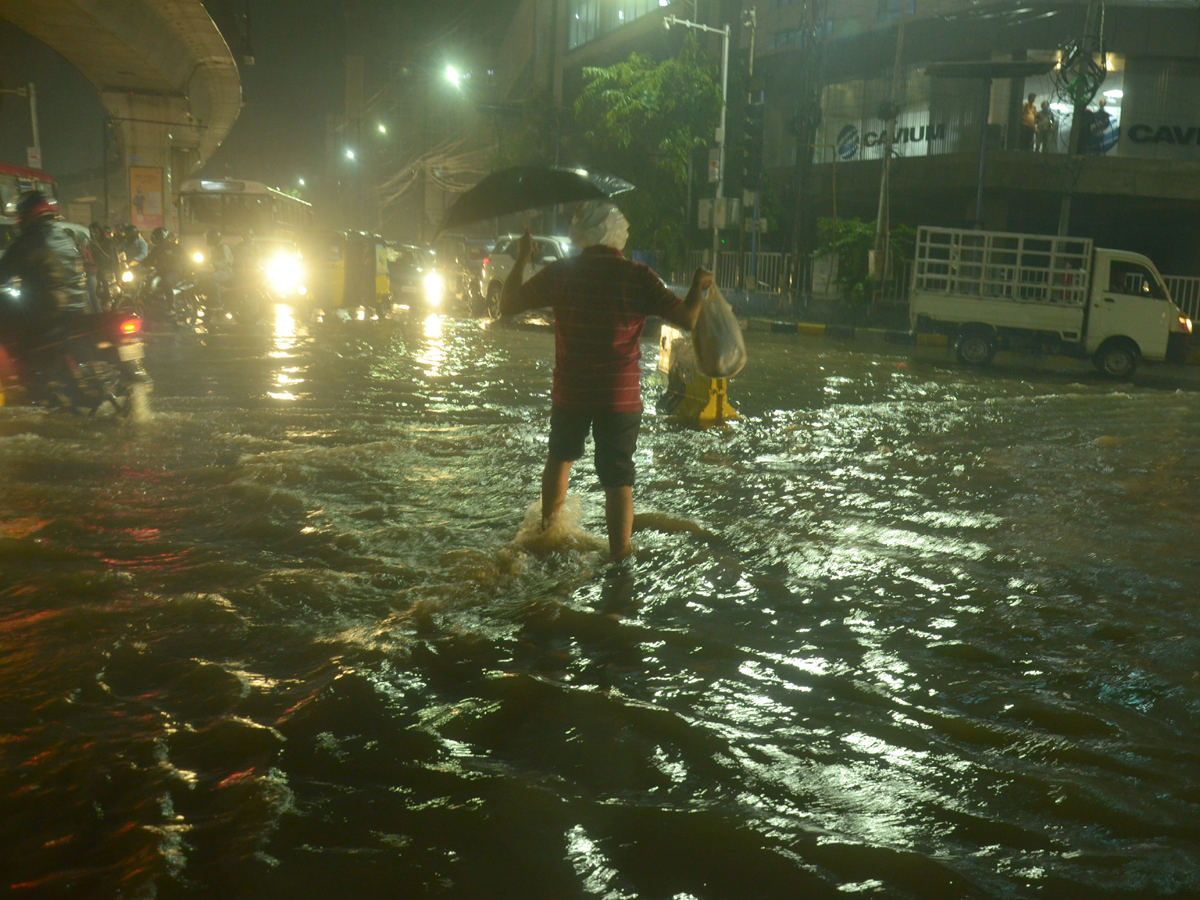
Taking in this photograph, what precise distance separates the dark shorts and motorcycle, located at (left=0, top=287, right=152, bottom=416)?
19.3 feet

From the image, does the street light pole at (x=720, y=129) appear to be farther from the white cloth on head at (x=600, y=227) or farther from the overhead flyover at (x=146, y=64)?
the white cloth on head at (x=600, y=227)

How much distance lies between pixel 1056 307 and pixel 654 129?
16521 millimetres

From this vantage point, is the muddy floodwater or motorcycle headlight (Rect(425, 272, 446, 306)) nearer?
the muddy floodwater

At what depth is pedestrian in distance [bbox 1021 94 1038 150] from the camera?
29703 millimetres

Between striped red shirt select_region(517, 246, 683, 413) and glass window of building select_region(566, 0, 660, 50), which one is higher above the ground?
glass window of building select_region(566, 0, 660, 50)

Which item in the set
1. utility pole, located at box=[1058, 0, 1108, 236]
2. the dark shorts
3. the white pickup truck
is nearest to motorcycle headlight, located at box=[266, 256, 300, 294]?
the white pickup truck

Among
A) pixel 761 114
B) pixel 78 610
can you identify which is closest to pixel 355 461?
pixel 78 610

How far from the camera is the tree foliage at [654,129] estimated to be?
30.8 meters

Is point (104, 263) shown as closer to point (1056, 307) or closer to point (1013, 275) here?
point (1013, 275)

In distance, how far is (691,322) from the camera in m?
5.01

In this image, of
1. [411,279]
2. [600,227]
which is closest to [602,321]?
[600,227]

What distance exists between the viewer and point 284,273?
78.0 ft

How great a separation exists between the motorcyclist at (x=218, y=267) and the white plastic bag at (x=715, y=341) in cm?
1805

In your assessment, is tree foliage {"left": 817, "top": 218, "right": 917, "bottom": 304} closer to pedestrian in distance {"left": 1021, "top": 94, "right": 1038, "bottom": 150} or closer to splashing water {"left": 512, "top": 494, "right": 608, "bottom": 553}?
pedestrian in distance {"left": 1021, "top": 94, "right": 1038, "bottom": 150}
